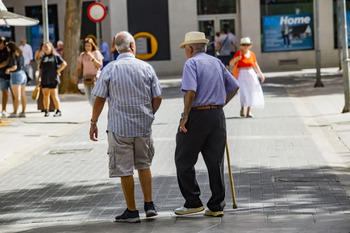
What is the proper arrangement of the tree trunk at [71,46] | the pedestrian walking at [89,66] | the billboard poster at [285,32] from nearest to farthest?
the pedestrian walking at [89,66] → the tree trunk at [71,46] → the billboard poster at [285,32]

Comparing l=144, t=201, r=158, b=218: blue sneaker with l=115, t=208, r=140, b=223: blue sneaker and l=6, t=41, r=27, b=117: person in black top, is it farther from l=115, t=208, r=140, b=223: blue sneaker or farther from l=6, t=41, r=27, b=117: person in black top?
l=6, t=41, r=27, b=117: person in black top

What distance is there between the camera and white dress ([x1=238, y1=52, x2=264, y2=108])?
18.4 metres

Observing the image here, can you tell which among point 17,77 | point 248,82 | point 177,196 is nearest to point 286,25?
point 248,82

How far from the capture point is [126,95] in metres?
7.84

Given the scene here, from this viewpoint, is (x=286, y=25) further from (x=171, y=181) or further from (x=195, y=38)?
(x=195, y=38)

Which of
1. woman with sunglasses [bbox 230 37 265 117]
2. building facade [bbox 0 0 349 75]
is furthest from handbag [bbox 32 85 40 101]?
building facade [bbox 0 0 349 75]

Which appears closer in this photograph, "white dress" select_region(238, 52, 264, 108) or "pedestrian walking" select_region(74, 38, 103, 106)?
"white dress" select_region(238, 52, 264, 108)

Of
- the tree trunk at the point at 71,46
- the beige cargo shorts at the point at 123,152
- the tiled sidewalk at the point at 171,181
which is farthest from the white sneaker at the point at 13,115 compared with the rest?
the beige cargo shorts at the point at 123,152

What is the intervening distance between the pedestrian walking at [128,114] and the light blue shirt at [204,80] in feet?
1.07

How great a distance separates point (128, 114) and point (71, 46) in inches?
797

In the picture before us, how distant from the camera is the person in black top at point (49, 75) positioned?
2005cm

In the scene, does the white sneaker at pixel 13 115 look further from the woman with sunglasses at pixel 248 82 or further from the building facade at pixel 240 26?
the building facade at pixel 240 26

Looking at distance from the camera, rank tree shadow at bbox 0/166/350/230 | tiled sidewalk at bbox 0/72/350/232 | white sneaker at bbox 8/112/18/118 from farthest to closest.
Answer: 1. white sneaker at bbox 8/112/18/118
2. tiled sidewalk at bbox 0/72/350/232
3. tree shadow at bbox 0/166/350/230

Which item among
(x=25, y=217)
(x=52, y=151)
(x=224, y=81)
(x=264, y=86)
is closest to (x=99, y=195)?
(x=25, y=217)
